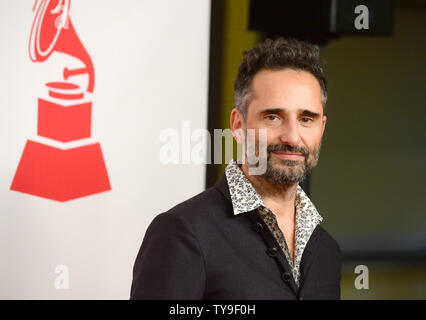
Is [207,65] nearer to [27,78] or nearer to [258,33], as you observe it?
[258,33]

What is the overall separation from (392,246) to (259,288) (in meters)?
1.11

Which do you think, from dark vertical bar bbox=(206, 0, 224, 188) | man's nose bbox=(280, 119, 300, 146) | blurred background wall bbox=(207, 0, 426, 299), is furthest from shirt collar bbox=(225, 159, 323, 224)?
blurred background wall bbox=(207, 0, 426, 299)

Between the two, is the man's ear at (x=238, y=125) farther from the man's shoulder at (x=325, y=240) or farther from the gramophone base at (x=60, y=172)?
the gramophone base at (x=60, y=172)

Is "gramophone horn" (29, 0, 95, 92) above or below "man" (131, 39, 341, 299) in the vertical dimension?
above

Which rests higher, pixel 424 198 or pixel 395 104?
pixel 395 104

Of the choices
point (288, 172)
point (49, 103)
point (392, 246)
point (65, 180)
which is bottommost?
point (392, 246)

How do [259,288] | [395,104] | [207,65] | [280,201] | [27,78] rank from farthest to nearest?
[395,104]
[207,65]
[27,78]
[280,201]
[259,288]

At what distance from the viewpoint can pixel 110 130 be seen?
1883 millimetres

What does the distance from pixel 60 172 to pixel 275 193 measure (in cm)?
84

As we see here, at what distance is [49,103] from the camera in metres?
1.84

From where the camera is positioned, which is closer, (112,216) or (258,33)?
(112,216)

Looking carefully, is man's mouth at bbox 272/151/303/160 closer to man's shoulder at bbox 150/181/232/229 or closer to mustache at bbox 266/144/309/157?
mustache at bbox 266/144/309/157

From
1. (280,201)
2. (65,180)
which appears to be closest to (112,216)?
(65,180)

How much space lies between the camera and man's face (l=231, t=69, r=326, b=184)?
4.19ft
